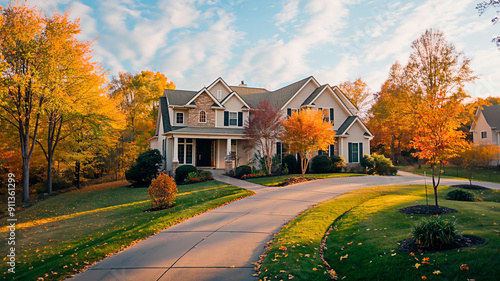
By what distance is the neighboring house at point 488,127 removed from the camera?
3827 cm

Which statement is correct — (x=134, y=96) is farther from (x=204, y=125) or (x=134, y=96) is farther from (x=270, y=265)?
(x=270, y=265)

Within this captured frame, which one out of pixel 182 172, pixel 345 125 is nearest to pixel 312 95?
pixel 345 125

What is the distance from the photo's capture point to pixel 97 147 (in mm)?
27422

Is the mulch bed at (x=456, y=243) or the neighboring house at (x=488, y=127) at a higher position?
the neighboring house at (x=488, y=127)

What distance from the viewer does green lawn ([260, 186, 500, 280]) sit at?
5.52 metres

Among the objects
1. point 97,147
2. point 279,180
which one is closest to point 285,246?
point 279,180

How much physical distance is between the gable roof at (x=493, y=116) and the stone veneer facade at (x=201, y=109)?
35.2m

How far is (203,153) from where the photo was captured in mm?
28719

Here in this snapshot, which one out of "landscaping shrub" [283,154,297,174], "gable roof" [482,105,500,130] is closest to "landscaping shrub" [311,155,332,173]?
"landscaping shrub" [283,154,297,174]

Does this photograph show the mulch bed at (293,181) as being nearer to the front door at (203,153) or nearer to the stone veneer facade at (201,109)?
the stone veneer facade at (201,109)

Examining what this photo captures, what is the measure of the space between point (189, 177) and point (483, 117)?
1564 inches

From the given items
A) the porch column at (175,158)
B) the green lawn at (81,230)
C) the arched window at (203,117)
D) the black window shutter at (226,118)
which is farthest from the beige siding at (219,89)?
the green lawn at (81,230)

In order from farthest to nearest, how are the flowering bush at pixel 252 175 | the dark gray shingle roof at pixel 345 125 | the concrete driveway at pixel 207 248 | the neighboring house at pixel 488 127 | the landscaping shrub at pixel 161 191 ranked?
the neighboring house at pixel 488 127
the dark gray shingle roof at pixel 345 125
the flowering bush at pixel 252 175
the landscaping shrub at pixel 161 191
the concrete driveway at pixel 207 248

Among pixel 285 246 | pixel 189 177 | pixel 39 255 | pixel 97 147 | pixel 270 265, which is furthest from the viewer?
pixel 97 147
